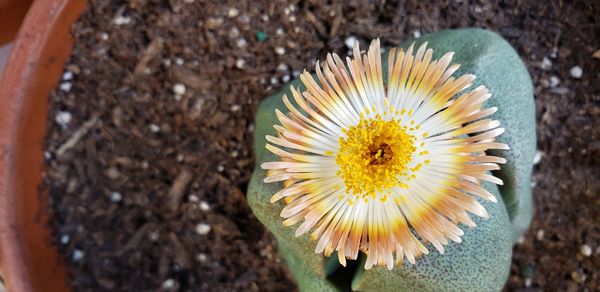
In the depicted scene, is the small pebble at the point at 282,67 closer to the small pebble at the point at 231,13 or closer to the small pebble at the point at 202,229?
the small pebble at the point at 231,13

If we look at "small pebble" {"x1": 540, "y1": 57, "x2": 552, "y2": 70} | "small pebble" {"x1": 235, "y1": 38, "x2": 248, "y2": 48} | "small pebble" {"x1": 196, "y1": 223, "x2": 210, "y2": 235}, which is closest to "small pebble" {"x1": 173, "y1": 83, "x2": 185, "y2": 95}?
"small pebble" {"x1": 235, "y1": 38, "x2": 248, "y2": 48}

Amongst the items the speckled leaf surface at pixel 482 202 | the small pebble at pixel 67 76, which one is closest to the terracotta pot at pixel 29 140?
the small pebble at pixel 67 76

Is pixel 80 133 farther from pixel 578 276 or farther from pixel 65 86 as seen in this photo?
pixel 578 276

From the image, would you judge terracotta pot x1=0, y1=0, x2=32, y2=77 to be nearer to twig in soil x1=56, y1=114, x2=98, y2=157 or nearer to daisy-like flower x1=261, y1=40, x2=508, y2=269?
twig in soil x1=56, y1=114, x2=98, y2=157

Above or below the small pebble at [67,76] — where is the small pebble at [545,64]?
below

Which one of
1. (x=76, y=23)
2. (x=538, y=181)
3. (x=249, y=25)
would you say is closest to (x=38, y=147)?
(x=76, y=23)

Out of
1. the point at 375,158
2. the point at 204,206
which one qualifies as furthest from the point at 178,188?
the point at 375,158
